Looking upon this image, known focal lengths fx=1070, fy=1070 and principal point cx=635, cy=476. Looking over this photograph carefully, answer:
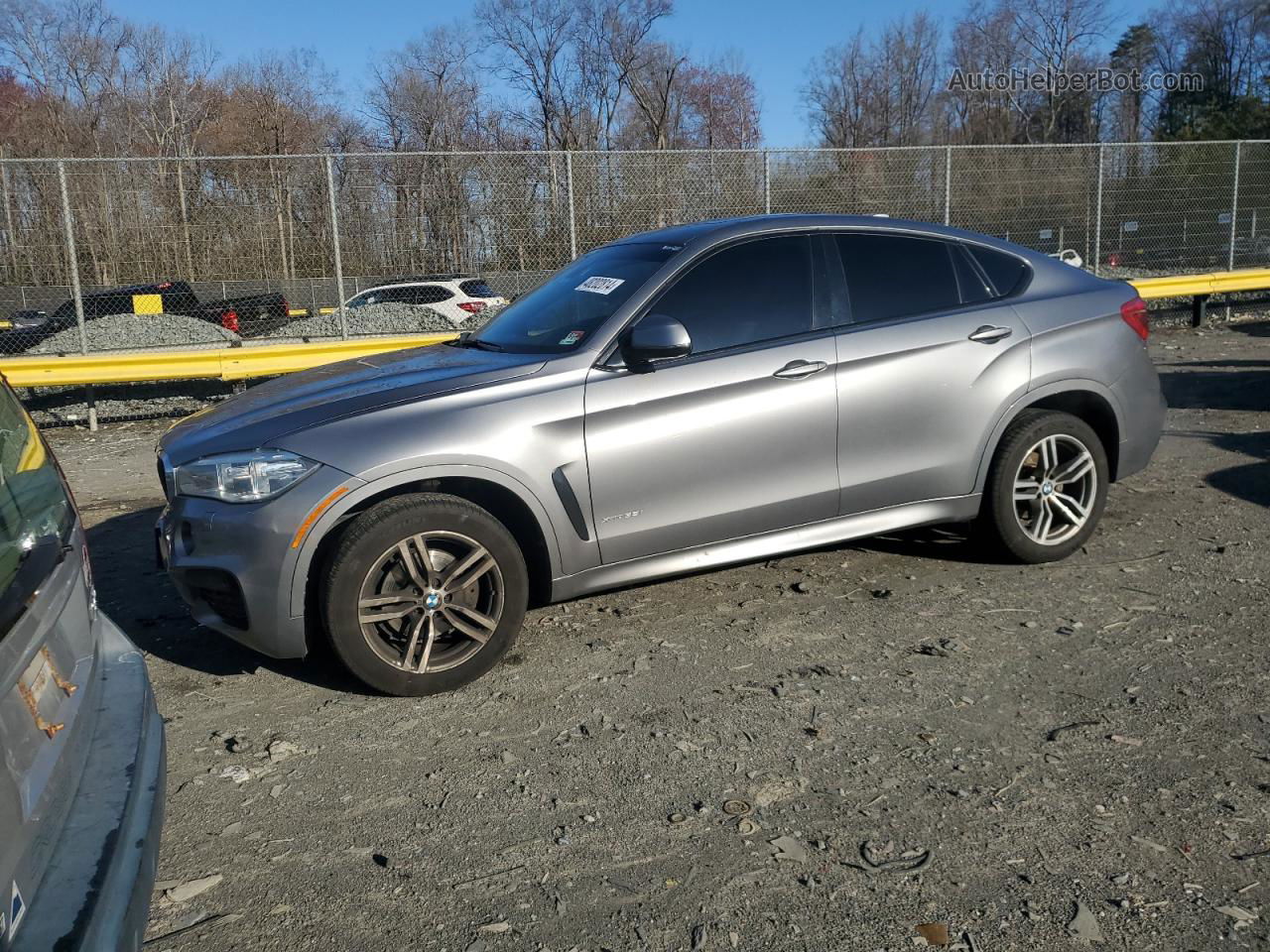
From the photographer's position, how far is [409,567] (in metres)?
3.97

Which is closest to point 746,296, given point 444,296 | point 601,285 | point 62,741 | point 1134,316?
point 601,285

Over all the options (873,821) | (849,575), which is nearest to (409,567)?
(873,821)

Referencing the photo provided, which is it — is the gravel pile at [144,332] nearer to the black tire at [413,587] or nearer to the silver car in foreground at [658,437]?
the silver car in foreground at [658,437]

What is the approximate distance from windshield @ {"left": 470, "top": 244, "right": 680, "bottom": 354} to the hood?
0.59 ft

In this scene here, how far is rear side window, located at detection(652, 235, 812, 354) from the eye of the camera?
4570mm

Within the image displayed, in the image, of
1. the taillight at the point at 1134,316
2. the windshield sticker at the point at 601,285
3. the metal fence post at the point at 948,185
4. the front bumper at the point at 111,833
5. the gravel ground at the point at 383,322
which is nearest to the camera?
the front bumper at the point at 111,833

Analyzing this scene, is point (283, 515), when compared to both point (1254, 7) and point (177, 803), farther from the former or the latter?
point (1254, 7)

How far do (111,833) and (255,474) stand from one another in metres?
1.94

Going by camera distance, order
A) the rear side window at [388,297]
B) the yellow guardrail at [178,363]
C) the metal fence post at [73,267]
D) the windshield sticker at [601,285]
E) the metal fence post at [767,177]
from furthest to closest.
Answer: the metal fence post at [767,177], the rear side window at [388,297], the metal fence post at [73,267], the yellow guardrail at [178,363], the windshield sticker at [601,285]

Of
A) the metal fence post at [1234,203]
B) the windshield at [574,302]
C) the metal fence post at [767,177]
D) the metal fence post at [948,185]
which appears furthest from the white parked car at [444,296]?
the metal fence post at [1234,203]

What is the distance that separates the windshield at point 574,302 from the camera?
15.1ft

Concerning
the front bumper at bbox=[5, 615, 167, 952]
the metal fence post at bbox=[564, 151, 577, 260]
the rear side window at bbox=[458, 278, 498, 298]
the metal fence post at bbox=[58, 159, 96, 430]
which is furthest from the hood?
the rear side window at bbox=[458, 278, 498, 298]

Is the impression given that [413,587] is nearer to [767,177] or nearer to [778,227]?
[778,227]

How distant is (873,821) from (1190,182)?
14.3 metres
